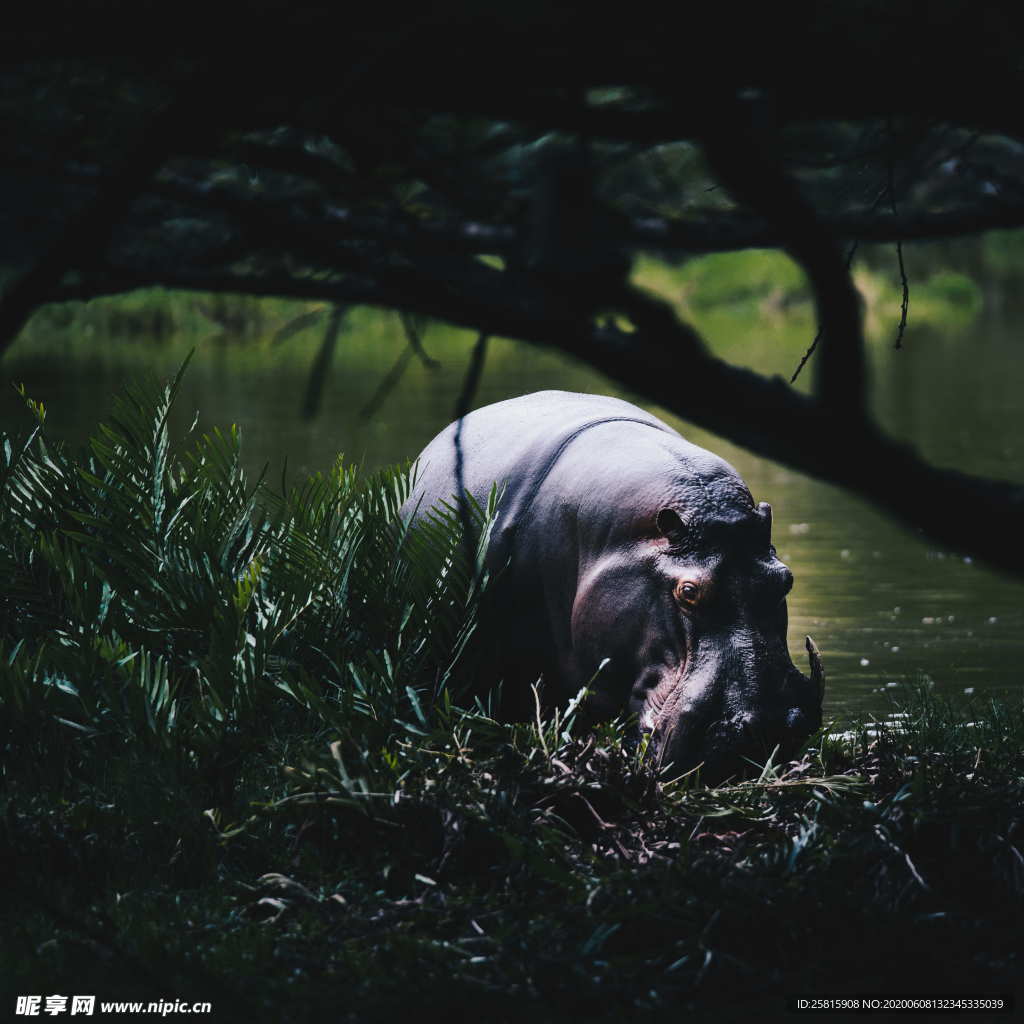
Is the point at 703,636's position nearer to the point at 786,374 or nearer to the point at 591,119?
the point at 591,119

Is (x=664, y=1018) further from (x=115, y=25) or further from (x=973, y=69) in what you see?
(x=115, y=25)

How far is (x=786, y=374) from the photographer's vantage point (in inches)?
836

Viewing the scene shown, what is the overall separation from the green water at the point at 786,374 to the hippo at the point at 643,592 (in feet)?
2.16

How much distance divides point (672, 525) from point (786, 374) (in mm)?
15777

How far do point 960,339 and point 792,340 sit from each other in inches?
162

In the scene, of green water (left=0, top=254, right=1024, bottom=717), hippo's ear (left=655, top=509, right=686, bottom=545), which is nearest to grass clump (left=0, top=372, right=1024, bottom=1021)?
hippo's ear (left=655, top=509, right=686, bottom=545)

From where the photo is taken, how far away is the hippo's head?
18.3 feet

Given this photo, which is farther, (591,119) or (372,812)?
(372,812)

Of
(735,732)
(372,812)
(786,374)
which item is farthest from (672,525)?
(786,374)

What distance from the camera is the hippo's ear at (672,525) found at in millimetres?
5793

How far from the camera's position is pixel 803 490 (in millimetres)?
15539

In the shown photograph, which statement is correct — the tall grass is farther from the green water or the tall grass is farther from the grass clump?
the green water

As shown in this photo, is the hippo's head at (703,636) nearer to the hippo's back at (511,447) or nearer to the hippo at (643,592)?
the hippo at (643,592)

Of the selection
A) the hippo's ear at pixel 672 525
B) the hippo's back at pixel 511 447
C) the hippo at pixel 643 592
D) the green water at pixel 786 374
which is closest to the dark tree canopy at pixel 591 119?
the green water at pixel 786 374
